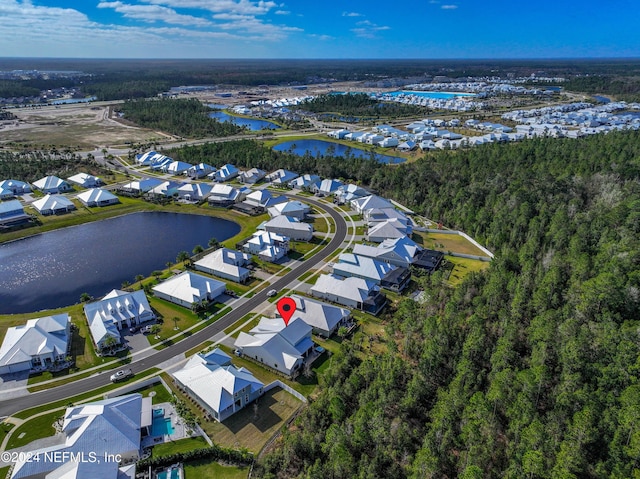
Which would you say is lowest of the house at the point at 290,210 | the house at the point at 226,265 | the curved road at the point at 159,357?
the curved road at the point at 159,357

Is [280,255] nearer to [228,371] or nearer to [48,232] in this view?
[228,371]

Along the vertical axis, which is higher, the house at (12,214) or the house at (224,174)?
the house at (224,174)

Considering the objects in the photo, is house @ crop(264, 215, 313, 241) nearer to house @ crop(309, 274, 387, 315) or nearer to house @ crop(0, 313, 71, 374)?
house @ crop(309, 274, 387, 315)

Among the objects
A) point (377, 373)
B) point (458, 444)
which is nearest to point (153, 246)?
point (377, 373)

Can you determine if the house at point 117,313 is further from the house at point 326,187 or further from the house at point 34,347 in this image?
the house at point 326,187

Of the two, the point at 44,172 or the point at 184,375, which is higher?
the point at 44,172

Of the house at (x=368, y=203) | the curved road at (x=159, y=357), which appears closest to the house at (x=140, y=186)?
the house at (x=368, y=203)
